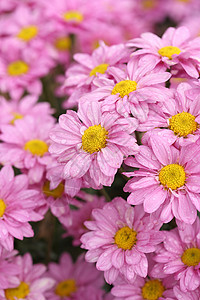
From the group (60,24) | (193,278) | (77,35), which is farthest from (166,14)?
(193,278)

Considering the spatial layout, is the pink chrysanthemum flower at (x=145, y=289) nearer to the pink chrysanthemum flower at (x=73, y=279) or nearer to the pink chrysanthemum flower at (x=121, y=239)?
the pink chrysanthemum flower at (x=121, y=239)

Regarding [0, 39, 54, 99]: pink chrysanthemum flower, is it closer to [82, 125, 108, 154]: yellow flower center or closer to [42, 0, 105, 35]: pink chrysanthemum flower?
[42, 0, 105, 35]: pink chrysanthemum flower

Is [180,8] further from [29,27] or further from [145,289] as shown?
[145,289]

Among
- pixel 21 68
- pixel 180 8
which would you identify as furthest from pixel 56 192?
pixel 180 8

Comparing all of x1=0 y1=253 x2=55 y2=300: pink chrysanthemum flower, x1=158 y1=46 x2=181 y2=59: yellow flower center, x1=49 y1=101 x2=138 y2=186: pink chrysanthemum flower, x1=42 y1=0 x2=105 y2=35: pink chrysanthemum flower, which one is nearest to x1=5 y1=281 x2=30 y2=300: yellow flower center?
x1=0 y1=253 x2=55 y2=300: pink chrysanthemum flower

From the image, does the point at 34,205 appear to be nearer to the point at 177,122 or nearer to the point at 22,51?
the point at 177,122

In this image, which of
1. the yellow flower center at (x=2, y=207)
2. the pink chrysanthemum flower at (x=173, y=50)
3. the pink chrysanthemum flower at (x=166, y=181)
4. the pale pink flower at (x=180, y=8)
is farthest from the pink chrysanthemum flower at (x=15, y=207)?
the pale pink flower at (x=180, y=8)
